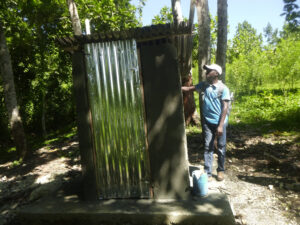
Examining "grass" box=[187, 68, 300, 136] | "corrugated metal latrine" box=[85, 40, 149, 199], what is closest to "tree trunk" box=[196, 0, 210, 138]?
"corrugated metal latrine" box=[85, 40, 149, 199]

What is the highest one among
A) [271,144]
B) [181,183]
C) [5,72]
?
[5,72]

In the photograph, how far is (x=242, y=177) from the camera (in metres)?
5.14

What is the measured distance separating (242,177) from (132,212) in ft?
9.13

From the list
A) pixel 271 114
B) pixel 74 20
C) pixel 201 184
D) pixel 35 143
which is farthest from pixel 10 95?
pixel 271 114

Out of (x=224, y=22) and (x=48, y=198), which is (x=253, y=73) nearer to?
(x=224, y=22)

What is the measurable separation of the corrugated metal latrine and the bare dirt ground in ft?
4.41

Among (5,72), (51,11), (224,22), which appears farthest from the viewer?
(51,11)

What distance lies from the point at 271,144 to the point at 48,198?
654 centimetres

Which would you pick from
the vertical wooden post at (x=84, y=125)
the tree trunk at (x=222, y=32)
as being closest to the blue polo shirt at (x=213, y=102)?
the vertical wooden post at (x=84, y=125)

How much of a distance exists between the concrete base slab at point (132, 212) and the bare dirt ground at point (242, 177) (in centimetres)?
48

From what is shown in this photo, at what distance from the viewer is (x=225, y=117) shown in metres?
4.18

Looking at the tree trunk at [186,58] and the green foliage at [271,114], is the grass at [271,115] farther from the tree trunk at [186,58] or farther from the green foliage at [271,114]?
the tree trunk at [186,58]

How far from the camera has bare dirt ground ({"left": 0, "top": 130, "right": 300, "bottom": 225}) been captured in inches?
155

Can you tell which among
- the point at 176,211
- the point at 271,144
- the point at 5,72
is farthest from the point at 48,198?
the point at 271,144
